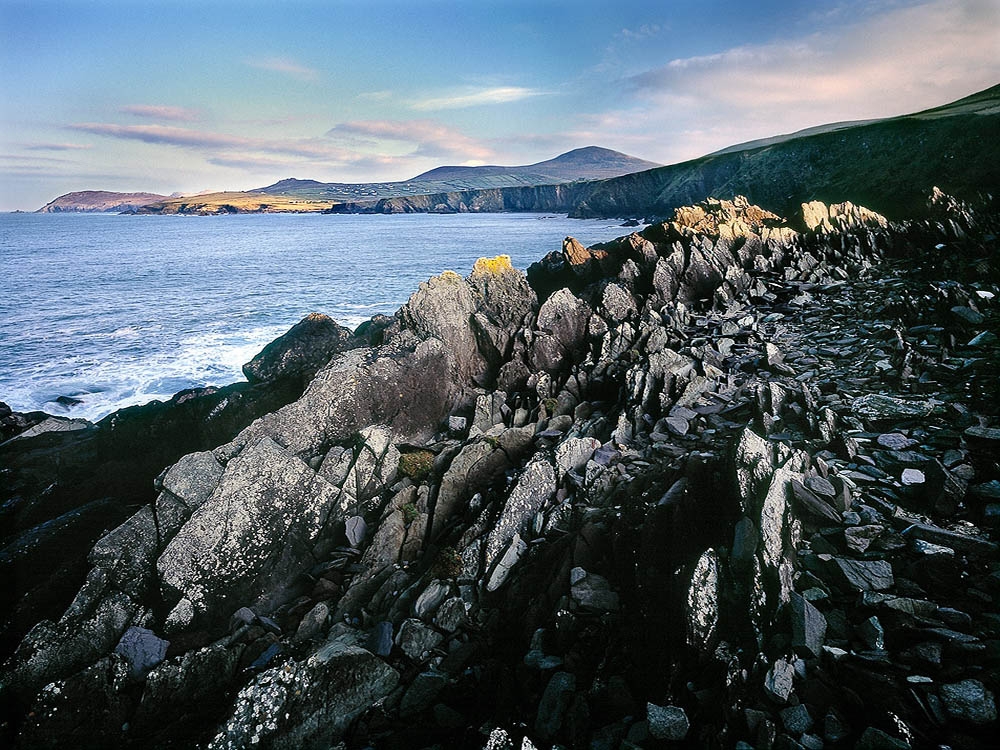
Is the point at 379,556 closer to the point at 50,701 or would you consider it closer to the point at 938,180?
the point at 50,701

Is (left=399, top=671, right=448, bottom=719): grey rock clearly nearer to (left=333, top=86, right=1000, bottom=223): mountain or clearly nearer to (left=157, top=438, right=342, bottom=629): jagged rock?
(left=157, top=438, right=342, bottom=629): jagged rock

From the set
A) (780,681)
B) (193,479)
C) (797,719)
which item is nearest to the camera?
(797,719)

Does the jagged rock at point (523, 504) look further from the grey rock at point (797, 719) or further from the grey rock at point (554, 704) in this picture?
the grey rock at point (797, 719)

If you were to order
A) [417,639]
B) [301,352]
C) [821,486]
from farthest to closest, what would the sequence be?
[301,352], [417,639], [821,486]

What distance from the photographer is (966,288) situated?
11.6 metres

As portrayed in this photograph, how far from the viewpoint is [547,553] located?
570 cm

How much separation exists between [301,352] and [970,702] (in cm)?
1279

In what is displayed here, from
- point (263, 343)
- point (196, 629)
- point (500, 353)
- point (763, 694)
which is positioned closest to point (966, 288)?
point (500, 353)

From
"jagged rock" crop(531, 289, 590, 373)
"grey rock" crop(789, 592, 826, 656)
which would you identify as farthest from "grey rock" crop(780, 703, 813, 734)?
"jagged rock" crop(531, 289, 590, 373)

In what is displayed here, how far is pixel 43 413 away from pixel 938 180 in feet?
207

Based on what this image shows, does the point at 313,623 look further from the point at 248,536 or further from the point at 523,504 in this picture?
the point at 523,504

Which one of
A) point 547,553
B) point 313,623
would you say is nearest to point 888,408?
point 547,553

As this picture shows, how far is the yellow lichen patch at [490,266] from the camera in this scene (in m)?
14.6

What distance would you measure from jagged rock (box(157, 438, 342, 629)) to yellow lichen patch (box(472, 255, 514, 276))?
28.6 feet
